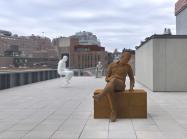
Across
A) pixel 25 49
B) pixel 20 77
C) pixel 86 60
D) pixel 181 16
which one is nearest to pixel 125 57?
A: pixel 20 77

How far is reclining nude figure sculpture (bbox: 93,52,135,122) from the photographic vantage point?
11.1 meters

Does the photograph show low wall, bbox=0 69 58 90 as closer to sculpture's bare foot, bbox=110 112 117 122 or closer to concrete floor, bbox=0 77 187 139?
concrete floor, bbox=0 77 187 139

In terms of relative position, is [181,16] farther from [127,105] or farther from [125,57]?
[127,105]

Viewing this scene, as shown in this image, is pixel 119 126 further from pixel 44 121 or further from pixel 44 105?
pixel 44 105

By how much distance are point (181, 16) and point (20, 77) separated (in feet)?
44.0

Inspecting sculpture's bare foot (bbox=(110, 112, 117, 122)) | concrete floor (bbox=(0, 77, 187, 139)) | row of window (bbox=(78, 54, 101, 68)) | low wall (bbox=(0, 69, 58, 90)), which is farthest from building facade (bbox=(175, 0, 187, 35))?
row of window (bbox=(78, 54, 101, 68))

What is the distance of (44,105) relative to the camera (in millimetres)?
15227

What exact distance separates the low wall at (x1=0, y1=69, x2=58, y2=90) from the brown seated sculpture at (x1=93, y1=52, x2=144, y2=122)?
1355 centimetres

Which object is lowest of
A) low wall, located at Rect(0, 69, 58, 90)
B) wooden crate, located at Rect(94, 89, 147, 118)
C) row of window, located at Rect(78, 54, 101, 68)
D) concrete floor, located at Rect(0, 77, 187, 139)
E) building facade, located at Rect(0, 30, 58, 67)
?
concrete floor, located at Rect(0, 77, 187, 139)

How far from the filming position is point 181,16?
3397cm

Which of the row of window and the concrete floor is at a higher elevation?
the row of window

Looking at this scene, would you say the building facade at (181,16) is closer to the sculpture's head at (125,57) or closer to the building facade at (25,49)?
the sculpture's head at (125,57)

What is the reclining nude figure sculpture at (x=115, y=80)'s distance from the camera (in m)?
11.1

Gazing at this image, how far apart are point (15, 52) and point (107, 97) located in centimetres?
9551
